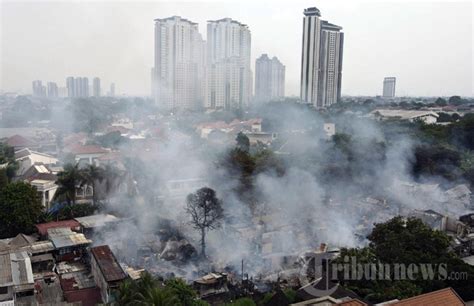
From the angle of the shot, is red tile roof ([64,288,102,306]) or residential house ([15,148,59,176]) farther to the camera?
residential house ([15,148,59,176])

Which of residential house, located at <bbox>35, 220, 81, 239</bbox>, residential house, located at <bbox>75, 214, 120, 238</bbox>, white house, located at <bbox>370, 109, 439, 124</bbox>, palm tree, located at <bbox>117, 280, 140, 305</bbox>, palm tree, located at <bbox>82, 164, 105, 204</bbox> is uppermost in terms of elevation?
white house, located at <bbox>370, 109, 439, 124</bbox>

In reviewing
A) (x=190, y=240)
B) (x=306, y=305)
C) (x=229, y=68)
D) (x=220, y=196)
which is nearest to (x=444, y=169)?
(x=220, y=196)

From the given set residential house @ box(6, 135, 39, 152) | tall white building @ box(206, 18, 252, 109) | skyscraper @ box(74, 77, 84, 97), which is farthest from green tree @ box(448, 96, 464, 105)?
residential house @ box(6, 135, 39, 152)

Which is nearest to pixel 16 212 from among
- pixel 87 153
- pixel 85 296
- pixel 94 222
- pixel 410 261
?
pixel 94 222

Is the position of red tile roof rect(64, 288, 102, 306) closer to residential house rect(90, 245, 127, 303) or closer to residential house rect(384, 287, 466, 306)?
residential house rect(90, 245, 127, 303)

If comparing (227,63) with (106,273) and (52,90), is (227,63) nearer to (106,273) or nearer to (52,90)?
(52,90)

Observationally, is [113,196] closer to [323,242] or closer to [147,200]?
[147,200]
